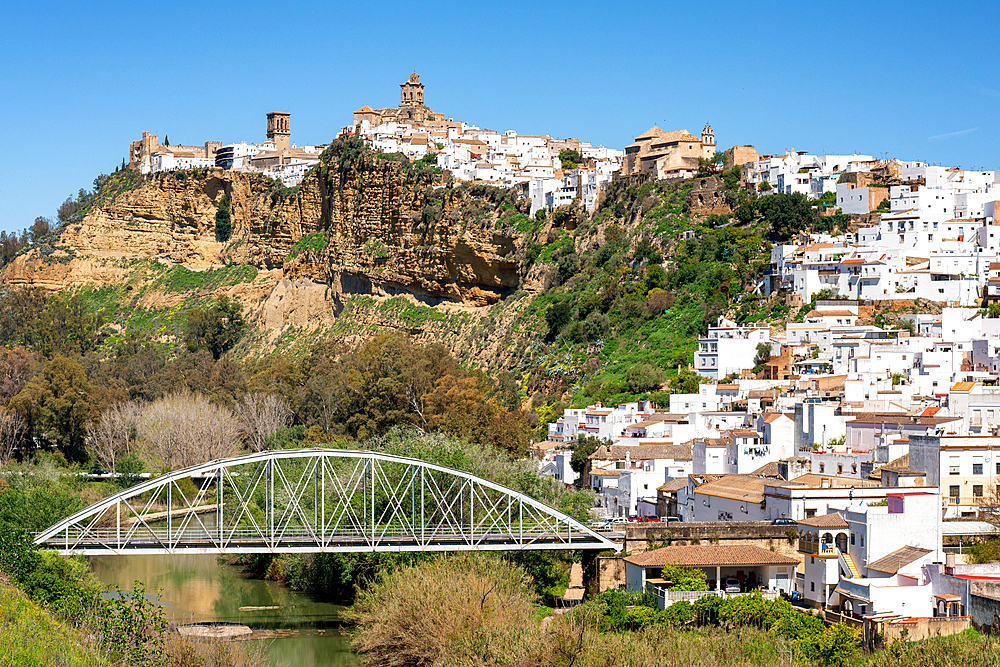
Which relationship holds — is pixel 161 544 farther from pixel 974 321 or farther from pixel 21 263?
pixel 21 263

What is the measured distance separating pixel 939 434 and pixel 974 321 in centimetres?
2003

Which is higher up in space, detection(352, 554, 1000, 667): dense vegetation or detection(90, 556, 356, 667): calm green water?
detection(352, 554, 1000, 667): dense vegetation

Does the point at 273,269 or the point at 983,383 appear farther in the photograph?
the point at 273,269

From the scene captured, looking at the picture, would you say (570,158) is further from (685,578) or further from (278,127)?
(685,578)

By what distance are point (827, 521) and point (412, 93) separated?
91.1 metres

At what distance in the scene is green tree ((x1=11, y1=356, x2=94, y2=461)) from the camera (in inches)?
2579

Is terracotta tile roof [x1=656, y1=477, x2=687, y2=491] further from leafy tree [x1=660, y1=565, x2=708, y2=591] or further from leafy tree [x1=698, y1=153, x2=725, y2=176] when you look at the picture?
leafy tree [x1=698, y1=153, x2=725, y2=176]

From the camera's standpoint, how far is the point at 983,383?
2024 inches

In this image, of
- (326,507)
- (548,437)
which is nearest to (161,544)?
(326,507)

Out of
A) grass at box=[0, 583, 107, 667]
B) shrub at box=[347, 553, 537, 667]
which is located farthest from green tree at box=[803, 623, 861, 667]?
grass at box=[0, 583, 107, 667]

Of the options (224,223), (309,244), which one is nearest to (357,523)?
(309,244)

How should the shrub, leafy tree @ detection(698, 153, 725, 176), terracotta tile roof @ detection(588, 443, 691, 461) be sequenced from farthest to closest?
leafy tree @ detection(698, 153, 725, 176) → terracotta tile roof @ detection(588, 443, 691, 461) → the shrub

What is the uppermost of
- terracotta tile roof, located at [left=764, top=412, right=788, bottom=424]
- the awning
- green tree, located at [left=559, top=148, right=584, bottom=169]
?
green tree, located at [left=559, top=148, right=584, bottom=169]

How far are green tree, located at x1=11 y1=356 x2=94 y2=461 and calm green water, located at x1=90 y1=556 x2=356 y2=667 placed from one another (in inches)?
641
